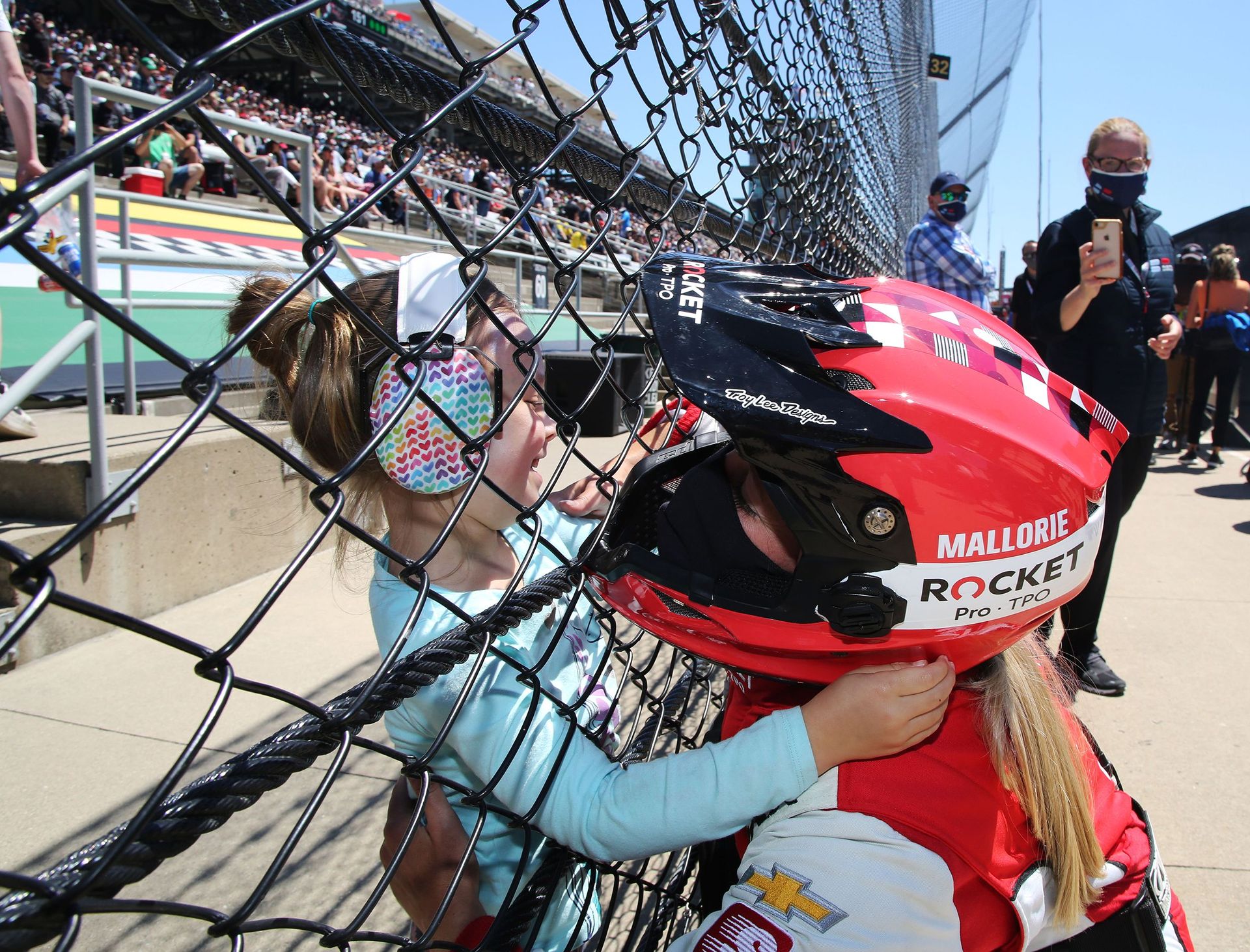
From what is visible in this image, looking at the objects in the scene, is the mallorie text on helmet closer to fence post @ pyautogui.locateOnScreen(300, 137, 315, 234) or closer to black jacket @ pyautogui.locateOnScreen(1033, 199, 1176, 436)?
black jacket @ pyautogui.locateOnScreen(1033, 199, 1176, 436)

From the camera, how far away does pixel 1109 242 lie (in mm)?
2959

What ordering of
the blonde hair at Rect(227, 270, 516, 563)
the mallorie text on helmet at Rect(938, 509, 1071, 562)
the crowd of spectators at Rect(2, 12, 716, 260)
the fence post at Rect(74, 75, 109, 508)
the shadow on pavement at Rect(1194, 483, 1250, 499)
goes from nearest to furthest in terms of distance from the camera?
the mallorie text on helmet at Rect(938, 509, 1071, 562), the blonde hair at Rect(227, 270, 516, 563), the fence post at Rect(74, 75, 109, 508), the shadow on pavement at Rect(1194, 483, 1250, 499), the crowd of spectators at Rect(2, 12, 716, 260)

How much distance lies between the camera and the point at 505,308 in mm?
1579

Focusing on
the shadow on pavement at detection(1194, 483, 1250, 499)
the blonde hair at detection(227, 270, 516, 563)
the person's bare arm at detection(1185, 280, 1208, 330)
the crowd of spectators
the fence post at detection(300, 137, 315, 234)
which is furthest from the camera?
the crowd of spectators

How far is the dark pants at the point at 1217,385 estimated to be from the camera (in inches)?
302

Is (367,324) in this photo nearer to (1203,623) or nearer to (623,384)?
(1203,623)

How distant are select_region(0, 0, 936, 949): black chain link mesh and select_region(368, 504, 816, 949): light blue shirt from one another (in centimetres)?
4

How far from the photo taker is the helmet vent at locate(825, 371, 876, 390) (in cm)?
117

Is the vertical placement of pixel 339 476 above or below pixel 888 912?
above

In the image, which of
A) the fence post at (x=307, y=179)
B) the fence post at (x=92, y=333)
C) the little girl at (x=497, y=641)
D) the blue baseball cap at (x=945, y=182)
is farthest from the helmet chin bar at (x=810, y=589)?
the blue baseball cap at (x=945, y=182)

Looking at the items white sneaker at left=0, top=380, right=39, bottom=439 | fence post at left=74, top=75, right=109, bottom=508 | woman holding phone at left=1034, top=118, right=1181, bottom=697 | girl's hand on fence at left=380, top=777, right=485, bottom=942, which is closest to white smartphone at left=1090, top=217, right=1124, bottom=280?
woman holding phone at left=1034, top=118, right=1181, bottom=697

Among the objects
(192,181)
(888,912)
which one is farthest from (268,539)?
(192,181)

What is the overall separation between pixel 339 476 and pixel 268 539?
3.35m

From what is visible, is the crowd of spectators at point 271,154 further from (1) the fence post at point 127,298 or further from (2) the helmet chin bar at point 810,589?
(2) the helmet chin bar at point 810,589
